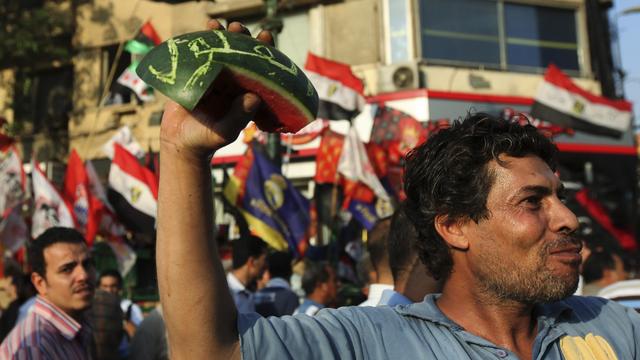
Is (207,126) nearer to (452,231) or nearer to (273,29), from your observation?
(452,231)

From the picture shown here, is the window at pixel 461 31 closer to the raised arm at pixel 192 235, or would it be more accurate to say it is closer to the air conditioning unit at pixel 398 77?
the air conditioning unit at pixel 398 77

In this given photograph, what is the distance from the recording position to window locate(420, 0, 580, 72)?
13258 millimetres

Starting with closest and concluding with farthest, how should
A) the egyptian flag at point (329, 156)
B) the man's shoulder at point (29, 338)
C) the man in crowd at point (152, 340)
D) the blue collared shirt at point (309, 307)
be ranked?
the man's shoulder at point (29, 338)
the man in crowd at point (152, 340)
the blue collared shirt at point (309, 307)
the egyptian flag at point (329, 156)

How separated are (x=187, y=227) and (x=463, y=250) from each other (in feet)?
2.89

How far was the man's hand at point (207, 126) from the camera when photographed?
4.88 ft

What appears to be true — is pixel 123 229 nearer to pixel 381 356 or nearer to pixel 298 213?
pixel 298 213

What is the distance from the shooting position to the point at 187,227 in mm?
1479

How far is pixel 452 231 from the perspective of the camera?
6.86ft

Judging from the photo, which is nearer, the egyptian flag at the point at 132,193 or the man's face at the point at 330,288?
the man's face at the point at 330,288

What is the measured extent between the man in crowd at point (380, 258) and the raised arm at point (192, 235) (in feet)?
7.86

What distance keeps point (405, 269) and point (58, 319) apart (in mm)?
1718

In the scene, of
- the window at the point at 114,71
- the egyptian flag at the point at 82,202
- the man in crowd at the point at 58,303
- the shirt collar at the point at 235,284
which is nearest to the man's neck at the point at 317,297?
the shirt collar at the point at 235,284

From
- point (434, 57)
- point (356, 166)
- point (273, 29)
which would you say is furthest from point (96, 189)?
point (434, 57)

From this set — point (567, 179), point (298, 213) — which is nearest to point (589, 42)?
point (567, 179)
